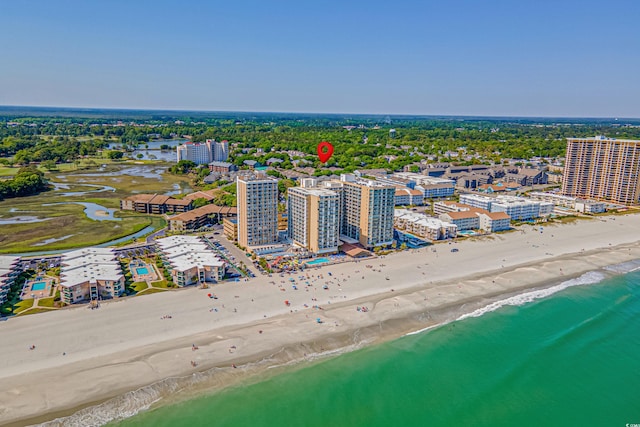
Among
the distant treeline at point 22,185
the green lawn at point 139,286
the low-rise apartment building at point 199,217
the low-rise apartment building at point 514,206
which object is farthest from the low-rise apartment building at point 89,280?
the low-rise apartment building at point 514,206

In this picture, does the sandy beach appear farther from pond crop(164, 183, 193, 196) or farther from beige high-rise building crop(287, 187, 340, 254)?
pond crop(164, 183, 193, 196)

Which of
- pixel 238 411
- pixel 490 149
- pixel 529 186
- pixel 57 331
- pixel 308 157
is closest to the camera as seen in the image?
pixel 238 411

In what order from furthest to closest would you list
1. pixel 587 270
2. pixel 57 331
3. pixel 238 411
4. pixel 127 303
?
pixel 587 270 < pixel 127 303 < pixel 57 331 < pixel 238 411

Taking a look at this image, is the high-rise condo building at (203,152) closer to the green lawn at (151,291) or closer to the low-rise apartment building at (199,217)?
the low-rise apartment building at (199,217)

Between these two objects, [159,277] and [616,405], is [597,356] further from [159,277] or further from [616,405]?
[159,277]

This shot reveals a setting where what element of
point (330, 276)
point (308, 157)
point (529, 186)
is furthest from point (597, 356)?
point (308, 157)

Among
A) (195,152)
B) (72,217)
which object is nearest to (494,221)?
(72,217)
